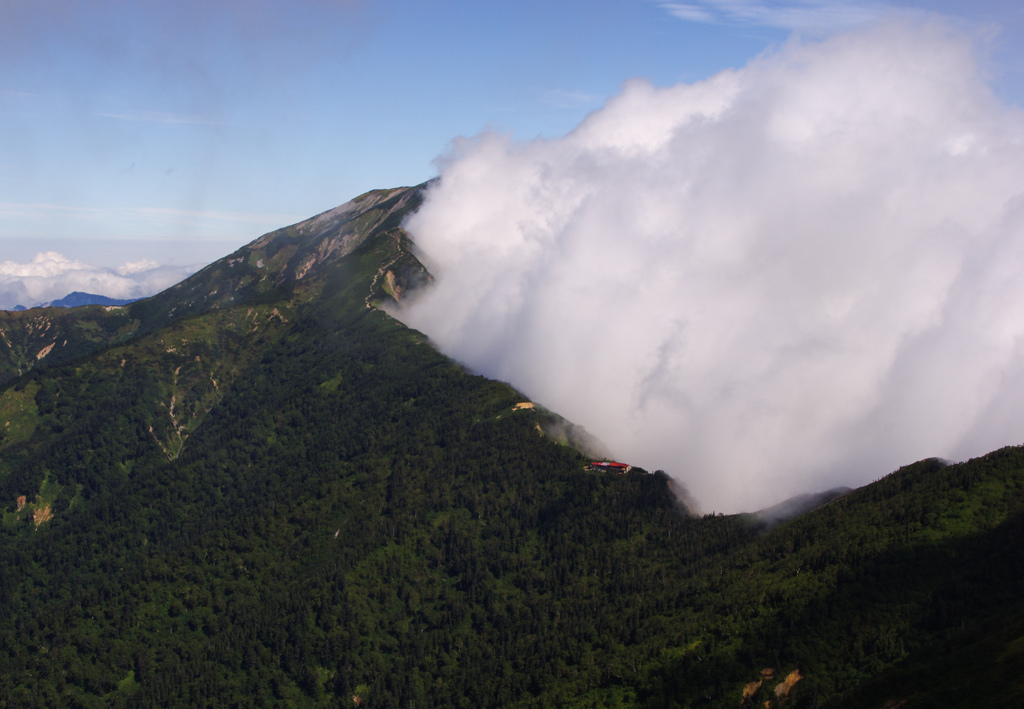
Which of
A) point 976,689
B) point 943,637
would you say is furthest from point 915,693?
point 943,637

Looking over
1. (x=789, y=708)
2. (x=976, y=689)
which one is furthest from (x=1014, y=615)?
(x=789, y=708)

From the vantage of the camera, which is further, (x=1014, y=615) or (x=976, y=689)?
(x=1014, y=615)

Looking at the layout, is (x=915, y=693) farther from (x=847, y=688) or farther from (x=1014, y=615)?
(x=1014, y=615)

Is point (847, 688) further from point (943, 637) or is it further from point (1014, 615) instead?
point (1014, 615)

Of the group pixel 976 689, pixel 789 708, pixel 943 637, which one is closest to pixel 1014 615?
pixel 943 637

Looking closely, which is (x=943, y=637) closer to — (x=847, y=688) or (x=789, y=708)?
(x=847, y=688)

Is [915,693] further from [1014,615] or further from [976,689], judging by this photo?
[1014,615]

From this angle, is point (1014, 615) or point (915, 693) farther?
point (1014, 615)

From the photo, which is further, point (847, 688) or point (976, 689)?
point (847, 688)
